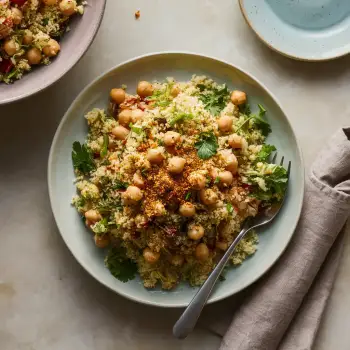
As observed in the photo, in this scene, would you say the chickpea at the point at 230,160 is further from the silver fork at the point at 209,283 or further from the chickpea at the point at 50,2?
the chickpea at the point at 50,2

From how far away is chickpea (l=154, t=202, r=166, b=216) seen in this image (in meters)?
1.84

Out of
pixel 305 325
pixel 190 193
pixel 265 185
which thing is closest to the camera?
pixel 190 193

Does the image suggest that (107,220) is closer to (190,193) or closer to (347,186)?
(190,193)

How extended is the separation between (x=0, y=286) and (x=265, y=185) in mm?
1162

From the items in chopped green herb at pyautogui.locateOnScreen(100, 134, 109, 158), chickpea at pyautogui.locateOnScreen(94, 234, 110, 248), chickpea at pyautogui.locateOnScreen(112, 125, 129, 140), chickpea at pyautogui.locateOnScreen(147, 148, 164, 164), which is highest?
chickpea at pyautogui.locateOnScreen(147, 148, 164, 164)

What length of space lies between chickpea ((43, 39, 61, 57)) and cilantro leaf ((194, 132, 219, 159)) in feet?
→ 2.03

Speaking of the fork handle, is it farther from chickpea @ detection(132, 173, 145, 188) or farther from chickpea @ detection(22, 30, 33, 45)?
chickpea @ detection(22, 30, 33, 45)

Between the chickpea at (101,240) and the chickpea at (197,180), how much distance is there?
0.43 meters

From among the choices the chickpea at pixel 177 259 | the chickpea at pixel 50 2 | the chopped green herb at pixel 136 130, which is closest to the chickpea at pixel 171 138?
the chopped green herb at pixel 136 130

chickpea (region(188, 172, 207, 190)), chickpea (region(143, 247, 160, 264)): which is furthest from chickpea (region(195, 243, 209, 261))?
chickpea (region(188, 172, 207, 190))

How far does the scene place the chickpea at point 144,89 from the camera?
82.2 inches

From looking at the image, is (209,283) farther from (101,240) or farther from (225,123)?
(225,123)

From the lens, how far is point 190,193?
74.0 inches

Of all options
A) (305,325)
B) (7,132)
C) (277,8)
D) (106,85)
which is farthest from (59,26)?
(305,325)
